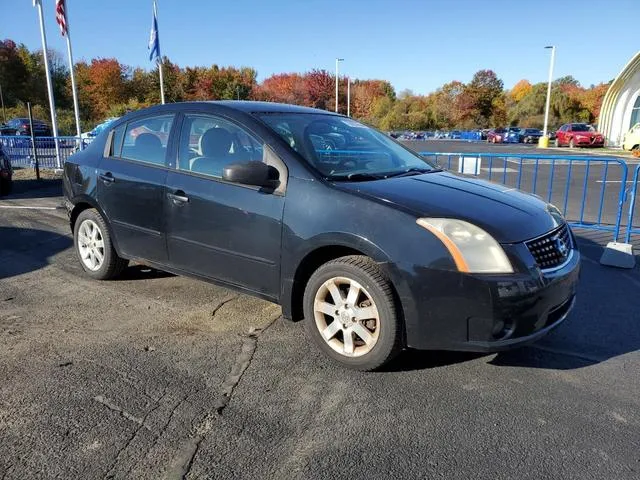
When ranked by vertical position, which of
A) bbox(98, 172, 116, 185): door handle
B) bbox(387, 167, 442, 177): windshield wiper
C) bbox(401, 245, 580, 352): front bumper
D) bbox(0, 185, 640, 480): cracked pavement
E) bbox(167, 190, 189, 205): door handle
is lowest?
bbox(0, 185, 640, 480): cracked pavement

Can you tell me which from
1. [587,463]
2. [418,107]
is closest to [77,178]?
[587,463]

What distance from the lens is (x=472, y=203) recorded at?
3.26m

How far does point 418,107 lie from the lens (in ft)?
260

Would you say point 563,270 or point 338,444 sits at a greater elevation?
point 563,270

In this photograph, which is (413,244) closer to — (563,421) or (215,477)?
(563,421)

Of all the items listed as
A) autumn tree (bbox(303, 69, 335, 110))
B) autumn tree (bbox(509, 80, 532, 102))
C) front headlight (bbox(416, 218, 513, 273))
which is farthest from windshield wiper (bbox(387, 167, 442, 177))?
autumn tree (bbox(509, 80, 532, 102))

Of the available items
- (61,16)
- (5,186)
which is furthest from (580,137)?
(5,186)

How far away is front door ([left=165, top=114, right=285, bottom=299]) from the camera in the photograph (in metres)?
3.57

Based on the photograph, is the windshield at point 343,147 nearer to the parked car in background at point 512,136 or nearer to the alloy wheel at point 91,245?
the alloy wheel at point 91,245

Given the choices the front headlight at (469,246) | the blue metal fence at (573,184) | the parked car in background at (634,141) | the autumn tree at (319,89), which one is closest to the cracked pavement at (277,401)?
the front headlight at (469,246)

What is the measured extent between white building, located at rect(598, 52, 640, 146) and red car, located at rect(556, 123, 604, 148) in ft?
12.5

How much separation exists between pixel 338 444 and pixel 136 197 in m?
2.80

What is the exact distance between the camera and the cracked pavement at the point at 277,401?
7.98 ft

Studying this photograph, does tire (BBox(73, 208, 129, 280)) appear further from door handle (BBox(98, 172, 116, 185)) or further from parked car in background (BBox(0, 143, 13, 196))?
parked car in background (BBox(0, 143, 13, 196))
